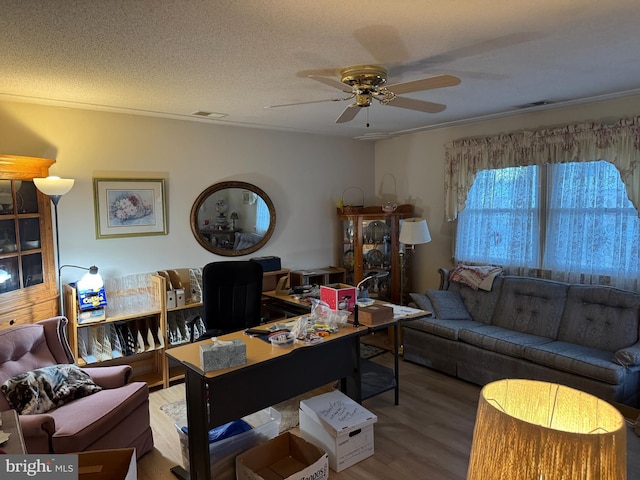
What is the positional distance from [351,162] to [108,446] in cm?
406

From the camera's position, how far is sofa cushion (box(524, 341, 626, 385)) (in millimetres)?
3016

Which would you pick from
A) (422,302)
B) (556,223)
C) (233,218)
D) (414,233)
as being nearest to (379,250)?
(414,233)

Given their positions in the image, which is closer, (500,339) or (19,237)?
(19,237)

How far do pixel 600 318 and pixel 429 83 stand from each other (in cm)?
259

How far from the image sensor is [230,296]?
12.0ft

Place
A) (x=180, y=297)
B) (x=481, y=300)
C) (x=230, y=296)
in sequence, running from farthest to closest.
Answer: (x=481, y=300) → (x=180, y=297) → (x=230, y=296)

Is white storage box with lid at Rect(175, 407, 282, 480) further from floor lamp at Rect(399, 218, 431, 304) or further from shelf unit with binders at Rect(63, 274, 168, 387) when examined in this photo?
floor lamp at Rect(399, 218, 431, 304)

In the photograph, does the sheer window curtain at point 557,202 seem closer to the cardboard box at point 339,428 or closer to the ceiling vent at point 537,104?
the ceiling vent at point 537,104

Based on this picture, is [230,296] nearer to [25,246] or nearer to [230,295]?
[230,295]

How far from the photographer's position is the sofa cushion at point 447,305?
4.28m

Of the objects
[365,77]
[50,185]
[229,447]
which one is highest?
[365,77]

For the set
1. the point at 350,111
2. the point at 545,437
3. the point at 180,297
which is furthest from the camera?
the point at 180,297

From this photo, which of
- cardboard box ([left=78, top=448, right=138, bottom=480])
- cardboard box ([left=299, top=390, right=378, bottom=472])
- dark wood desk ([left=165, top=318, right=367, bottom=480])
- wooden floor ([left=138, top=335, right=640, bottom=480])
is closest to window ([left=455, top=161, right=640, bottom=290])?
wooden floor ([left=138, top=335, right=640, bottom=480])

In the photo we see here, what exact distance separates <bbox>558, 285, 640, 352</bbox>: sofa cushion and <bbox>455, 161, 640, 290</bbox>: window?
0.73ft
